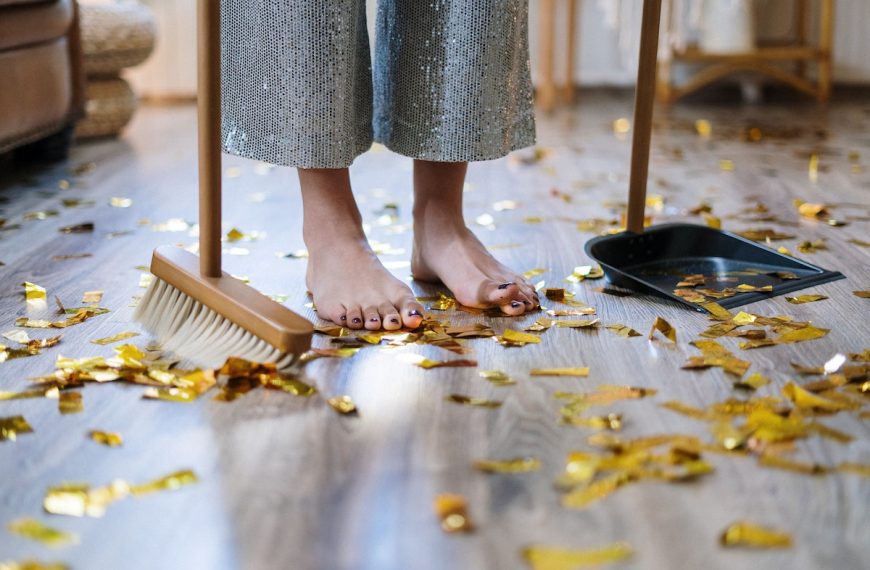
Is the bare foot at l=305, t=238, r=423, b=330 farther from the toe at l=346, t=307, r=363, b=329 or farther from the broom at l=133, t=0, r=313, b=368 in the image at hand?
the broom at l=133, t=0, r=313, b=368

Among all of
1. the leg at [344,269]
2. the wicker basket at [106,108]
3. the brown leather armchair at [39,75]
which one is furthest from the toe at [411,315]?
the wicker basket at [106,108]

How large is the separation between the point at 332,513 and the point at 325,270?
44cm

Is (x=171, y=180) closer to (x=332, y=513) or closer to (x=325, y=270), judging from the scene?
(x=325, y=270)

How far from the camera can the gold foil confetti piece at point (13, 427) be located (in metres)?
0.73

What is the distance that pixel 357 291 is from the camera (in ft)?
3.25

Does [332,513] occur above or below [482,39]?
below

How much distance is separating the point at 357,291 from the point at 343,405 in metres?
0.23

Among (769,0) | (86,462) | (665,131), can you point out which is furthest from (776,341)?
(769,0)

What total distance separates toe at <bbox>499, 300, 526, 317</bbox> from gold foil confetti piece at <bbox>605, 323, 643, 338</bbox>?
10cm

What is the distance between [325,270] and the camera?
1.02 metres

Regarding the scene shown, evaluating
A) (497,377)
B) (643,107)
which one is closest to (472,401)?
(497,377)

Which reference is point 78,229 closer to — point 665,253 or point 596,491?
point 665,253

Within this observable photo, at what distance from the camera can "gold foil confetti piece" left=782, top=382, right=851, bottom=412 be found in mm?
764

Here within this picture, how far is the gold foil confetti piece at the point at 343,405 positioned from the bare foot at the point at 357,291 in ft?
0.57
